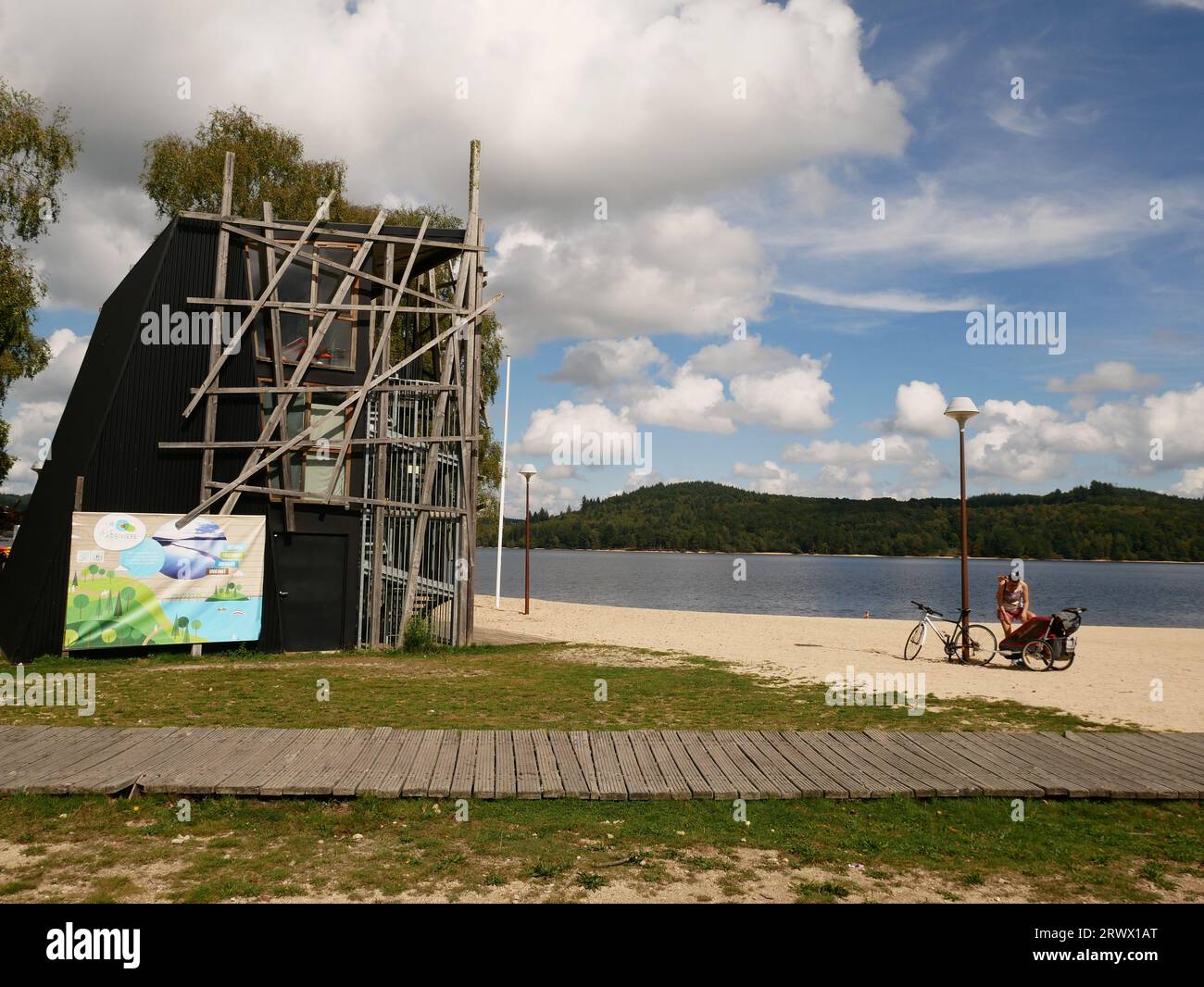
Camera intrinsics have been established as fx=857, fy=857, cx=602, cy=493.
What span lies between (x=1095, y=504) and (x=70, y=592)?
188m

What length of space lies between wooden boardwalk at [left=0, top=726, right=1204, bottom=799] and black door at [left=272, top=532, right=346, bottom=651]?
8.78 m

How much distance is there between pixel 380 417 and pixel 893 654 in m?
13.5

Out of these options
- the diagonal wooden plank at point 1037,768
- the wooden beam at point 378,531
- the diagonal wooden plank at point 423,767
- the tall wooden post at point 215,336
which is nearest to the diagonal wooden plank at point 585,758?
the diagonal wooden plank at point 423,767

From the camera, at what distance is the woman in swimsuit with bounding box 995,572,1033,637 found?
1845 centimetres

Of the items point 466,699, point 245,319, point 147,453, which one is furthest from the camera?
point 245,319

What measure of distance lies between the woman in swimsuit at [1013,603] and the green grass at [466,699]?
630 cm

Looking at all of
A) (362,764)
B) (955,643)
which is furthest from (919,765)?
(955,643)

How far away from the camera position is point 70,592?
15.4m

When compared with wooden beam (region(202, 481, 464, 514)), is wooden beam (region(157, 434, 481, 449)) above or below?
above

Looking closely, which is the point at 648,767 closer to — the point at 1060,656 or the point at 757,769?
the point at 757,769

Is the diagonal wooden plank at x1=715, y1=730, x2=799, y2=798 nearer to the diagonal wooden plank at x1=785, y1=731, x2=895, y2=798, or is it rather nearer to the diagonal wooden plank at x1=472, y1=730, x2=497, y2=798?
the diagonal wooden plank at x1=785, y1=731, x2=895, y2=798

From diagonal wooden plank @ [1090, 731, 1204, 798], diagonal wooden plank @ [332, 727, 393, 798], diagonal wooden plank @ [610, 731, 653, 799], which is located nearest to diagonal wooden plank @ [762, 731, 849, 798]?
diagonal wooden plank @ [610, 731, 653, 799]

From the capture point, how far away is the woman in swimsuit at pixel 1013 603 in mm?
18453

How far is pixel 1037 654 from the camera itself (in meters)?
17.4
